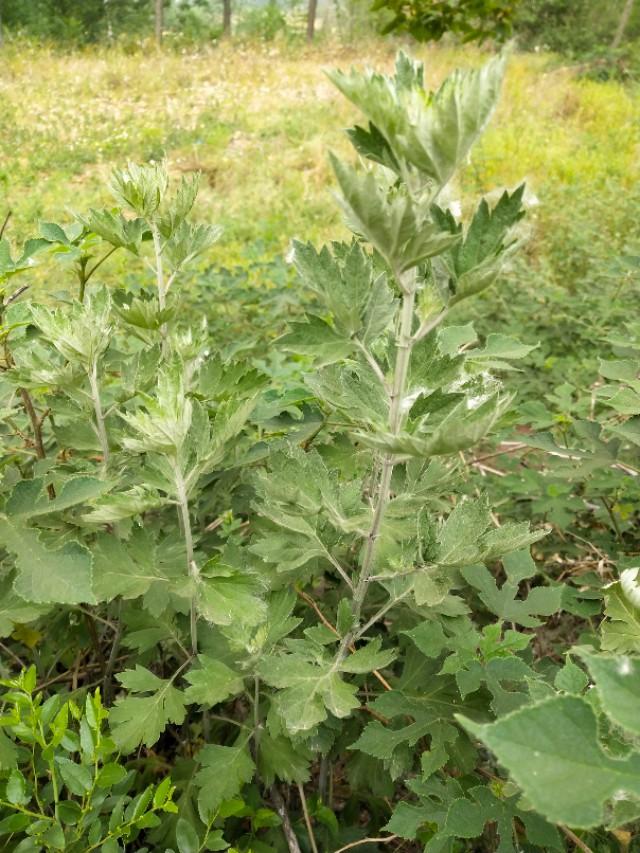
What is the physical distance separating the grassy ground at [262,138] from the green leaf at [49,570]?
3.99 meters

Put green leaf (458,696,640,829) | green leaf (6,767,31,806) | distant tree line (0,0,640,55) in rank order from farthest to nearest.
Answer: distant tree line (0,0,640,55) < green leaf (6,767,31,806) < green leaf (458,696,640,829)

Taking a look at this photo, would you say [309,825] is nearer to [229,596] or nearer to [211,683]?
[211,683]

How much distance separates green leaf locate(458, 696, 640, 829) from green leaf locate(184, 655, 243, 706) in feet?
2.21

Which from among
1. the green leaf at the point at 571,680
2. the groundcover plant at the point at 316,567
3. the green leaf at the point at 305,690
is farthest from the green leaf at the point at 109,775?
the green leaf at the point at 571,680

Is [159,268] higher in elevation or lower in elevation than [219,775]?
higher

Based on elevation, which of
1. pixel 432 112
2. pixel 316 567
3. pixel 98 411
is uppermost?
pixel 432 112

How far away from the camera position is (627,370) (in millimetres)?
1580

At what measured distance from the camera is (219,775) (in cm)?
116

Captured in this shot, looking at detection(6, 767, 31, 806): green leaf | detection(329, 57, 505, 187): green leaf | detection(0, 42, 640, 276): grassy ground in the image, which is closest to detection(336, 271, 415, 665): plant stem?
detection(329, 57, 505, 187): green leaf

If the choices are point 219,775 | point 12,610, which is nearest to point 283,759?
point 219,775

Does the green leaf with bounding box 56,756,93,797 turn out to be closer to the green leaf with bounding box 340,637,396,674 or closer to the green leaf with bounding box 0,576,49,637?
the green leaf with bounding box 0,576,49,637

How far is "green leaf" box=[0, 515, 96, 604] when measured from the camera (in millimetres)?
962

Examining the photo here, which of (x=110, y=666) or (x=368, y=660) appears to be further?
(x=110, y=666)

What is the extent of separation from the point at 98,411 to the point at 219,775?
26.8 inches
